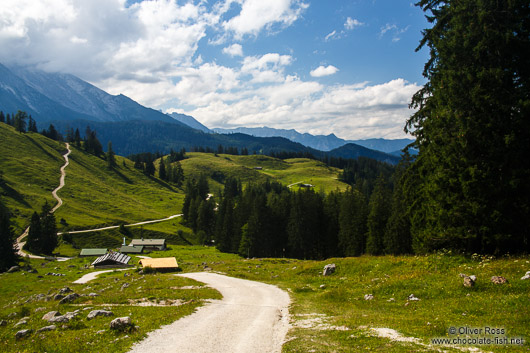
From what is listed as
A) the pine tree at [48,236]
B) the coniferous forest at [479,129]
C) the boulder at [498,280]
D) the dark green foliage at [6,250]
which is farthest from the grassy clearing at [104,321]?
the pine tree at [48,236]

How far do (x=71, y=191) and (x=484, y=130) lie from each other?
167 meters

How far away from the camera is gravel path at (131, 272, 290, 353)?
13.1 m

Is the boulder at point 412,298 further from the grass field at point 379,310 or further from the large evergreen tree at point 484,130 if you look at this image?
the large evergreen tree at point 484,130

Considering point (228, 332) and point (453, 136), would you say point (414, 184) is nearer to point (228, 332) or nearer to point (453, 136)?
point (453, 136)

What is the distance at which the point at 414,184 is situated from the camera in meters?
34.2

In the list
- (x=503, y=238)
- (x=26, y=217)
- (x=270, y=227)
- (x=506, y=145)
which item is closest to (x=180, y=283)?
(x=503, y=238)

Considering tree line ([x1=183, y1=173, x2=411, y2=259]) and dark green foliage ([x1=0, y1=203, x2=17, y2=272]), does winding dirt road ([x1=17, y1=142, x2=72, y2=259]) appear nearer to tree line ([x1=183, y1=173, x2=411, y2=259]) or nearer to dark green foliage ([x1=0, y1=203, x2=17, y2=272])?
dark green foliage ([x1=0, y1=203, x2=17, y2=272])

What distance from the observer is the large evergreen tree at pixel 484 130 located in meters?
21.5

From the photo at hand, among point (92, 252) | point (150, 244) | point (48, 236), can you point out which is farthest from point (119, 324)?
point (150, 244)

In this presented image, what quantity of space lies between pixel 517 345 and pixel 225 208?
103 metres

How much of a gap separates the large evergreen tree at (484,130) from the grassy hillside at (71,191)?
392 feet

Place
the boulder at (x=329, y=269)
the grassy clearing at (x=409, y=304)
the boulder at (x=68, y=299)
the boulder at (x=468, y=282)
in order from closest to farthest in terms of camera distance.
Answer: the grassy clearing at (x=409, y=304)
the boulder at (x=468, y=282)
the boulder at (x=68, y=299)
the boulder at (x=329, y=269)

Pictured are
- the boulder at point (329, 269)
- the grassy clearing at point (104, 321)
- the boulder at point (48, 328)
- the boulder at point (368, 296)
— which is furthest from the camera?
the boulder at point (329, 269)

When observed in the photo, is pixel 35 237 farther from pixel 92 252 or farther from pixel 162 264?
pixel 162 264
